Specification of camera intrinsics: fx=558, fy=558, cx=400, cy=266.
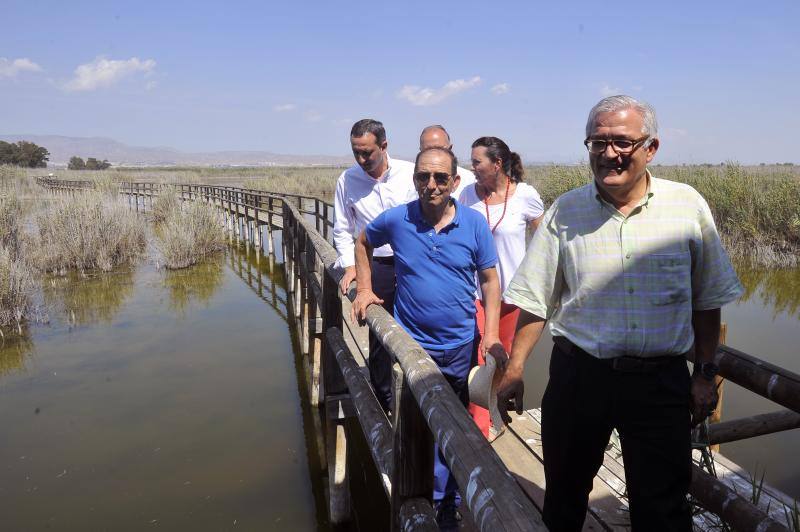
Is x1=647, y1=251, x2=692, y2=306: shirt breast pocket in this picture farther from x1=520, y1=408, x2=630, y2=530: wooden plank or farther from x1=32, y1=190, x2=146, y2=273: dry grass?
x1=32, y1=190, x2=146, y2=273: dry grass

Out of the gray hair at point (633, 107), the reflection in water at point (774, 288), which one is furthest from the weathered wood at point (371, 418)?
the reflection in water at point (774, 288)

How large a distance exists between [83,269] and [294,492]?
31.8ft

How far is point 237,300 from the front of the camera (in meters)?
10.4

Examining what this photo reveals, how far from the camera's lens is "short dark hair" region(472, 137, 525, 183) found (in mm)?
→ 2988

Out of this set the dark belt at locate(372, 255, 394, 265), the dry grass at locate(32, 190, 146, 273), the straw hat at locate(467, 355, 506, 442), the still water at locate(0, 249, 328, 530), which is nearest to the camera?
the straw hat at locate(467, 355, 506, 442)

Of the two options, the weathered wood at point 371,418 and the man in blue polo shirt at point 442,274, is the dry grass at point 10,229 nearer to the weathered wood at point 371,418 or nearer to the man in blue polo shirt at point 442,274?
the weathered wood at point 371,418

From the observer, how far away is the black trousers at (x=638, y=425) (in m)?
1.62

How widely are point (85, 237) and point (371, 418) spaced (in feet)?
39.4

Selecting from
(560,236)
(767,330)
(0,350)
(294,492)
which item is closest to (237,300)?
(0,350)

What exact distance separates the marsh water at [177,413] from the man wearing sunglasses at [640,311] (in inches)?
121

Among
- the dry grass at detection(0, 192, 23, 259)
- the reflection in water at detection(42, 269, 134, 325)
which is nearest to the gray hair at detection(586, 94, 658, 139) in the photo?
the reflection in water at detection(42, 269, 134, 325)

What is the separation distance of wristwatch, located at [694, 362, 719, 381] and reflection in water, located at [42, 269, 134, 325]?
906 centimetres

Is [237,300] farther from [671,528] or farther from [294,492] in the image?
[671,528]

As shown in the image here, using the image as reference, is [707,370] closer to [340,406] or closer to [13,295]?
[340,406]
